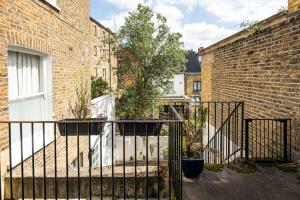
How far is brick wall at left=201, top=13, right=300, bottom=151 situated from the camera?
197 inches

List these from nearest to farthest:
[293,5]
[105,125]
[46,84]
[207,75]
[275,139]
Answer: [293,5], [275,139], [46,84], [105,125], [207,75]

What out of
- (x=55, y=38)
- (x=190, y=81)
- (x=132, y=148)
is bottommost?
(x=132, y=148)

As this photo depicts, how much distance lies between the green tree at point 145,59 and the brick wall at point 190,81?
49.4 feet

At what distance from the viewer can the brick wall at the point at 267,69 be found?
4.99 metres

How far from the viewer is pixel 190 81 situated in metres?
34.4

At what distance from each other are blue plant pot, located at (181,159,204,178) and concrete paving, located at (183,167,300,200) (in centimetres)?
10

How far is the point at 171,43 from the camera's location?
1861cm

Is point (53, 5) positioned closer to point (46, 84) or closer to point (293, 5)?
point (46, 84)

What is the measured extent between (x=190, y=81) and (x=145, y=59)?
650 inches

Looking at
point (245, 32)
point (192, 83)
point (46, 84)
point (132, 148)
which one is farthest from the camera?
point (192, 83)

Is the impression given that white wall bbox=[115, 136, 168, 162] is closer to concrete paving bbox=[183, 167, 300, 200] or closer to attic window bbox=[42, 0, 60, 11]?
attic window bbox=[42, 0, 60, 11]

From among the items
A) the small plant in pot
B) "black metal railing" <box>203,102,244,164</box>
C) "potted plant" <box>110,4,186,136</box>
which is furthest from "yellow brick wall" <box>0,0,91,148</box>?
"potted plant" <box>110,4,186,136</box>

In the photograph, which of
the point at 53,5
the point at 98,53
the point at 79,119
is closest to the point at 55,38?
the point at 53,5

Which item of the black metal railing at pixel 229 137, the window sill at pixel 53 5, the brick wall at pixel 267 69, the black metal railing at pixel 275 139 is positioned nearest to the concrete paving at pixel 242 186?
the black metal railing at pixel 275 139
